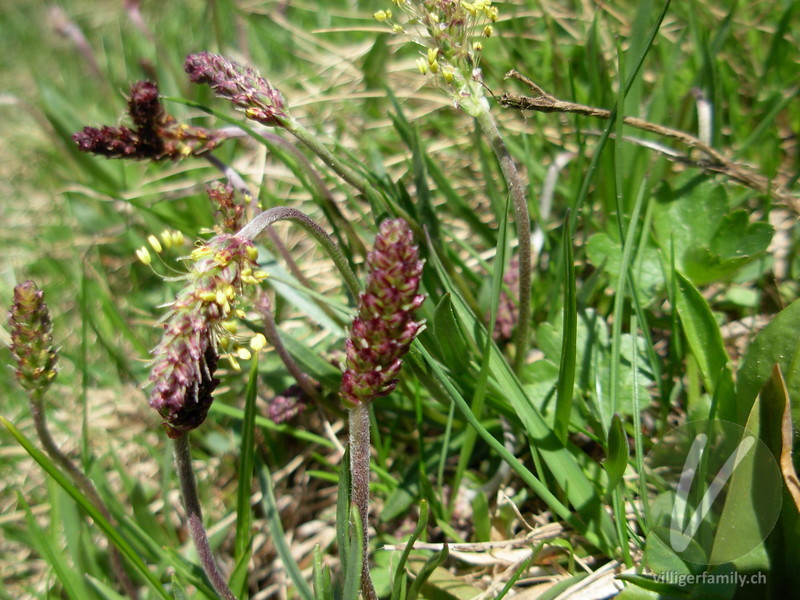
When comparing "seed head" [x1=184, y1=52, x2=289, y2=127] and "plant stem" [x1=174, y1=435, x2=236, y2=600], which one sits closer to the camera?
"plant stem" [x1=174, y1=435, x2=236, y2=600]

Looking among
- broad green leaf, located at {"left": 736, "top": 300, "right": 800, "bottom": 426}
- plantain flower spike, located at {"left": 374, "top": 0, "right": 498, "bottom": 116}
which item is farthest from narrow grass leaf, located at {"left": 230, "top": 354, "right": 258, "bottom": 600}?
broad green leaf, located at {"left": 736, "top": 300, "right": 800, "bottom": 426}

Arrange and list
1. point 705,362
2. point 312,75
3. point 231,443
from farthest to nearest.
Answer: point 312,75 → point 231,443 → point 705,362

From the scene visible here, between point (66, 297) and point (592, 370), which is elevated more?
point (66, 297)

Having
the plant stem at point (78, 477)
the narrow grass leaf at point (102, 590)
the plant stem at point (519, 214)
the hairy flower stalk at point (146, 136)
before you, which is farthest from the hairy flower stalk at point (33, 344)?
the plant stem at point (519, 214)

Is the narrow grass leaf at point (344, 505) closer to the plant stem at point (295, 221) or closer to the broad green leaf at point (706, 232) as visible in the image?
the plant stem at point (295, 221)

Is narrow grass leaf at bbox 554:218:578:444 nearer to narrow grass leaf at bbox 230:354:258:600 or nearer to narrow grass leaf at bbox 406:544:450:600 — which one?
narrow grass leaf at bbox 406:544:450:600

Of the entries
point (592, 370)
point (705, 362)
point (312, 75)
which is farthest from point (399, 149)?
point (705, 362)

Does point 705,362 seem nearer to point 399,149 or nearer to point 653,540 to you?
point 653,540
